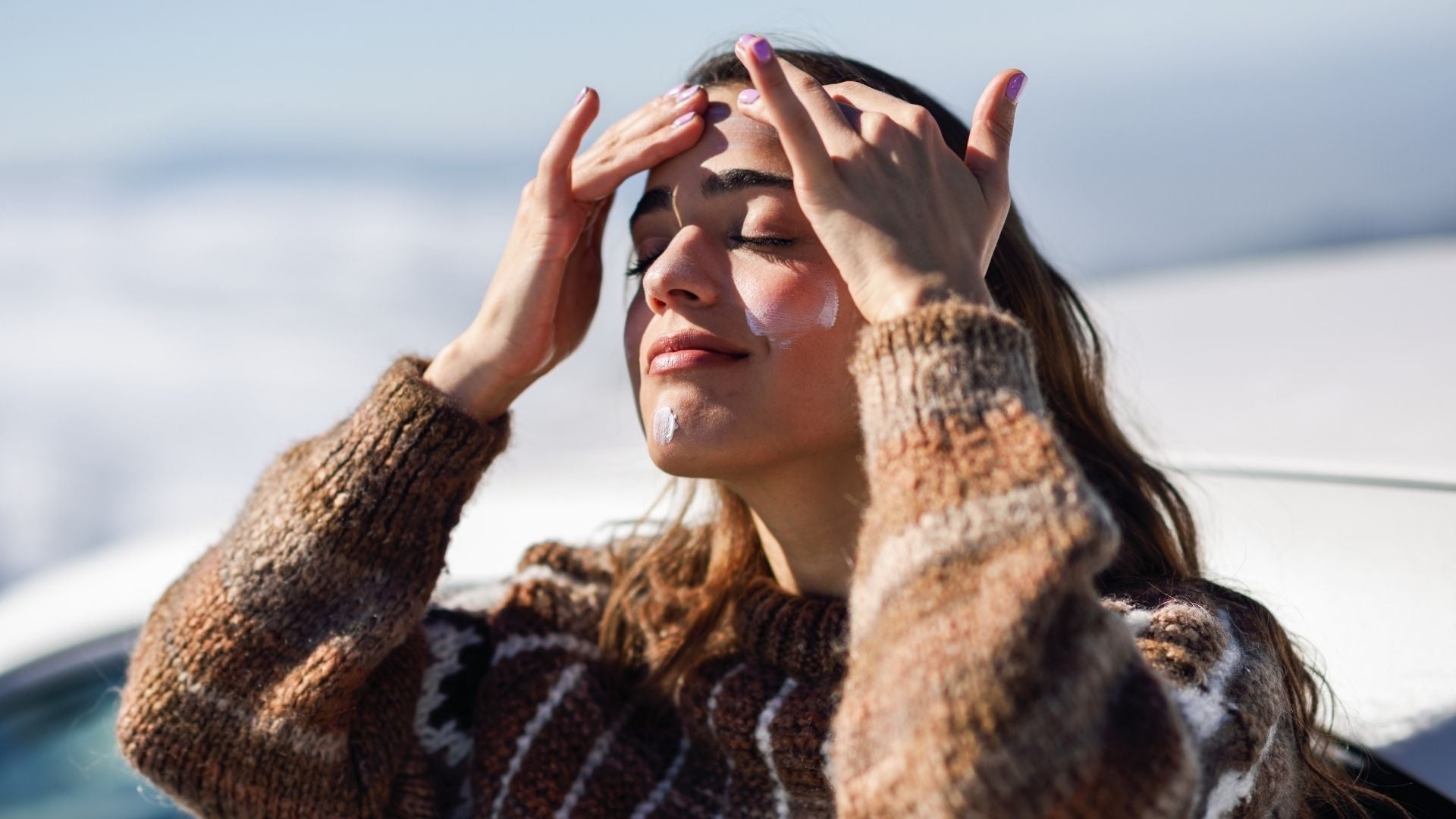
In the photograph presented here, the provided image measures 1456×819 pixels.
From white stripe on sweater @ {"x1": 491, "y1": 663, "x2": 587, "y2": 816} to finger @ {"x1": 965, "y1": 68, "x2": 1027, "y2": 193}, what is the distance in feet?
3.21

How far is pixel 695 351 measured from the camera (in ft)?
5.85

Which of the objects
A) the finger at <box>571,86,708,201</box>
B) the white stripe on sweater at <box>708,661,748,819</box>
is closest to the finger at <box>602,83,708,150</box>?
the finger at <box>571,86,708,201</box>

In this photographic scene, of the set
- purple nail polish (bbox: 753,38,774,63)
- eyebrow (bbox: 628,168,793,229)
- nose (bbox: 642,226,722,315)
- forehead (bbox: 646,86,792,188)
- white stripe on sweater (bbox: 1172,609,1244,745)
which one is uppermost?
purple nail polish (bbox: 753,38,774,63)

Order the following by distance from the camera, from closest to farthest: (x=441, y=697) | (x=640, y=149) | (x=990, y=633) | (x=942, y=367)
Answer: (x=990, y=633)
(x=942, y=367)
(x=640, y=149)
(x=441, y=697)

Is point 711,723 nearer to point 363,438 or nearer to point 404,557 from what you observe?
point 404,557

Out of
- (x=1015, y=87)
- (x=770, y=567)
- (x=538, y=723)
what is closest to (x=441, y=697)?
(x=538, y=723)

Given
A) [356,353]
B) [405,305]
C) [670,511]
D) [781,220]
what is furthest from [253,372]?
[781,220]

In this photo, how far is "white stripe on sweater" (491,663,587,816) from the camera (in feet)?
6.50

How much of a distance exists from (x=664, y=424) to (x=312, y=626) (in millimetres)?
592

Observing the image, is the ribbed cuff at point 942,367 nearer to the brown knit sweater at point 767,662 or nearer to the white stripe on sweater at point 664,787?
the brown knit sweater at point 767,662

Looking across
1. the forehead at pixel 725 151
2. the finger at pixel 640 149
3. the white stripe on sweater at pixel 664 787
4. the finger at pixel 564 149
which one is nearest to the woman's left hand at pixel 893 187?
the forehead at pixel 725 151

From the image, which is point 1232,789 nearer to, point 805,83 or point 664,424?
point 664,424

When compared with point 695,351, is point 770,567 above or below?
below

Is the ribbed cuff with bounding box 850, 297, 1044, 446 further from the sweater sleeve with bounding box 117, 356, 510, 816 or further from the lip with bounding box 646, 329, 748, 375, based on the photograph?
the sweater sleeve with bounding box 117, 356, 510, 816
